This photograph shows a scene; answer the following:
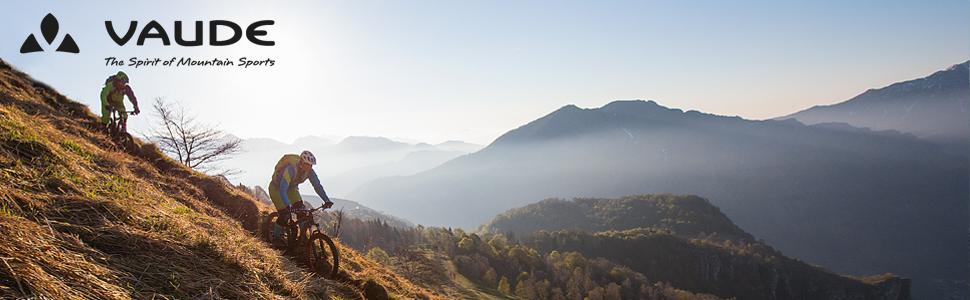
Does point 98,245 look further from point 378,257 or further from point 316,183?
point 378,257

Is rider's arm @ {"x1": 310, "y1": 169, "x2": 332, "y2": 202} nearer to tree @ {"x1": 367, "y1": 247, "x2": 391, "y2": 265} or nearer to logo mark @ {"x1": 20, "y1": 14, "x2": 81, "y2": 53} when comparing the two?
tree @ {"x1": 367, "y1": 247, "x2": 391, "y2": 265}

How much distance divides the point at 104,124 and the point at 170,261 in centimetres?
1505

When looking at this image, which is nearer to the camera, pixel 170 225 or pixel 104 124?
pixel 170 225

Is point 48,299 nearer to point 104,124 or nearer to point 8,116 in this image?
point 8,116

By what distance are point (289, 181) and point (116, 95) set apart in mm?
10447

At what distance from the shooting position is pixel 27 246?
3375mm

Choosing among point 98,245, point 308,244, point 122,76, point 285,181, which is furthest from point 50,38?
point 98,245

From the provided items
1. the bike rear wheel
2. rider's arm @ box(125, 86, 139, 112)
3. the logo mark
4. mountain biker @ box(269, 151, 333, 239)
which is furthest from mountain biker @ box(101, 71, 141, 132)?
the bike rear wheel

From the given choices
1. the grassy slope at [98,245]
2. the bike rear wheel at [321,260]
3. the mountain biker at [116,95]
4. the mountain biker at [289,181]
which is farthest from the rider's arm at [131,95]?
the bike rear wheel at [321,260]

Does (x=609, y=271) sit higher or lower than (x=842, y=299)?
higher

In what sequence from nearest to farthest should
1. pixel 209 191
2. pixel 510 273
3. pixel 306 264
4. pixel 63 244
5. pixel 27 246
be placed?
1. pixel 27 246
2. pixel 63 244
3. pixel 306 264
4. pixel 209 191
5. pixel 510 273

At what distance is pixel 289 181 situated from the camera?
10.2 meters

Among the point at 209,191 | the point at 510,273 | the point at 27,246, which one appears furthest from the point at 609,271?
the point at 27,246

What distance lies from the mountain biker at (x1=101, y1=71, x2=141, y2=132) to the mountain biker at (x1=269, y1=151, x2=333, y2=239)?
30.9 feet
